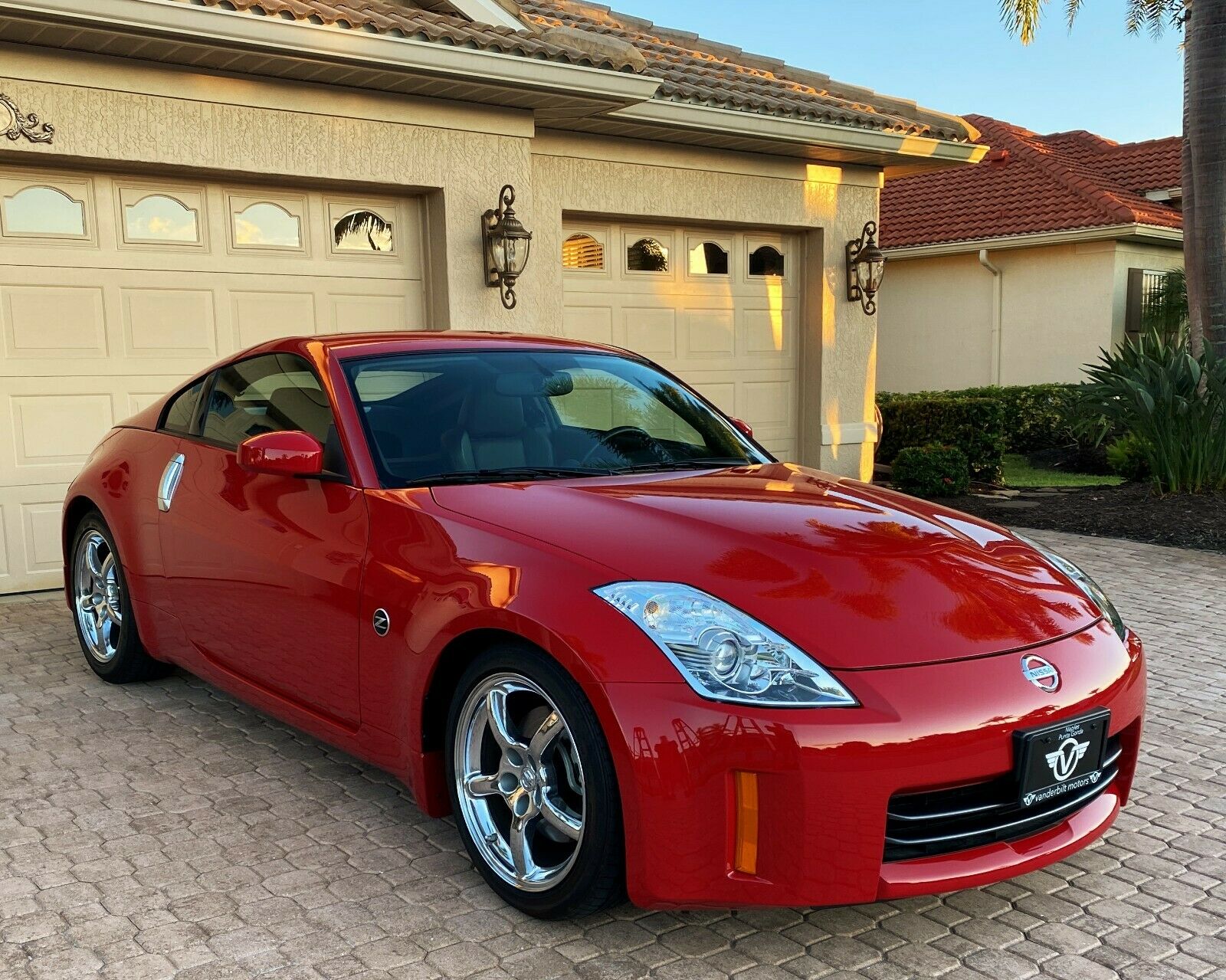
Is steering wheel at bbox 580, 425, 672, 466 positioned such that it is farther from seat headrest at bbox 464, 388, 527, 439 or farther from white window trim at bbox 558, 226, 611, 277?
white window trim at bbox 558, 226, 611, 277

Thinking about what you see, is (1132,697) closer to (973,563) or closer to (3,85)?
(973,563)

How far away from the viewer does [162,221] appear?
754 centimetres

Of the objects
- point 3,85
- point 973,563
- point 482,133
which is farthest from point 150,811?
point 482,133

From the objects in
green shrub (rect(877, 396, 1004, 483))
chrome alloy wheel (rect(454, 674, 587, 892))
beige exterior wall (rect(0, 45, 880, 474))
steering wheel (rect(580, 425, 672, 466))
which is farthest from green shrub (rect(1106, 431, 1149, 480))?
chrome alloy wheel (rect(454, 674, 587, 892))

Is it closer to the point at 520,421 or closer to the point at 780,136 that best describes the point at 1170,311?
the point at 780,136

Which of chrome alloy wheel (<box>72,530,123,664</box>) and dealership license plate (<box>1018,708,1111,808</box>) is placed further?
chrome alloy wheel (<box>72,530,123,664</box>)

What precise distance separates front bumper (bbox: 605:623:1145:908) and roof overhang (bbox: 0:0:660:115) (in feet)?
18.7

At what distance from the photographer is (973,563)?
3.15 meters

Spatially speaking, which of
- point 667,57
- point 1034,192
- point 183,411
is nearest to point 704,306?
point 667,57

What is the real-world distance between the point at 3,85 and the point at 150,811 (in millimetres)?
5002

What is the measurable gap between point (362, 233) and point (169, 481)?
173 inches

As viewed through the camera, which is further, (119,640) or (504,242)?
(504,242)

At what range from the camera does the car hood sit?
2734 mm

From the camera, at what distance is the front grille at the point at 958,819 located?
259 centimetres
